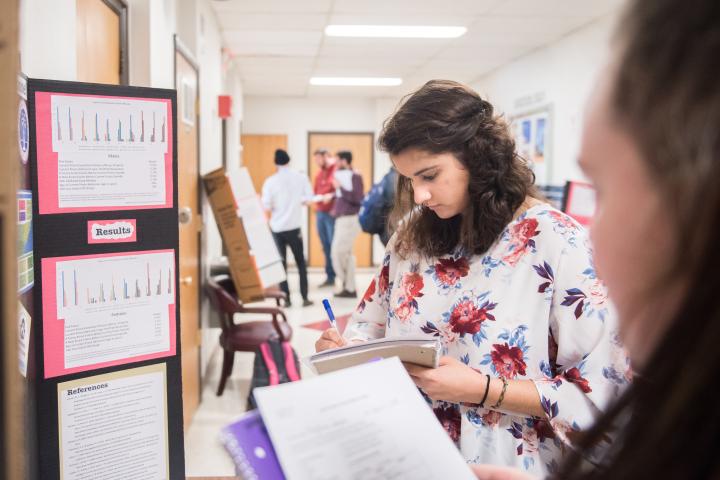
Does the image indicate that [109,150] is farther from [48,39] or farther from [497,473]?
[497,473]

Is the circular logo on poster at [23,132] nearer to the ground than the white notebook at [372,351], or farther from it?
farther from it

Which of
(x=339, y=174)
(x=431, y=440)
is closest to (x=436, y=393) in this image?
(x=431, y=440)

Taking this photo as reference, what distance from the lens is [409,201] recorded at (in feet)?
5.11

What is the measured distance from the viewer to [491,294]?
4.13 feet

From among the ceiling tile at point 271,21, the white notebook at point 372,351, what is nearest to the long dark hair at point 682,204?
the white notebook at point 372,351

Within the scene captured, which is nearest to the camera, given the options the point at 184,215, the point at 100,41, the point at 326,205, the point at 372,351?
the point at 372,351

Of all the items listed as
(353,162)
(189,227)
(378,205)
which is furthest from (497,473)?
(353,162)

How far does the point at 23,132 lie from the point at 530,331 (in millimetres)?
1193

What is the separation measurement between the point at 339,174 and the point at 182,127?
402 centimetres

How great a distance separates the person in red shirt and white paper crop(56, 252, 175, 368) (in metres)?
5.79

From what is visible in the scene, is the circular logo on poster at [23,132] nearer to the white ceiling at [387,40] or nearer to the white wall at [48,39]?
the white wall at [48,39]

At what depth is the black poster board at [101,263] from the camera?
1.39 meters

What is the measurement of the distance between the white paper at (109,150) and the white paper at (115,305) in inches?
6.2

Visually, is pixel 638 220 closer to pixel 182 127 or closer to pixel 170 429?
pixel 170 429
